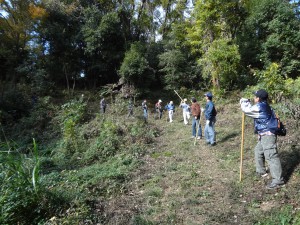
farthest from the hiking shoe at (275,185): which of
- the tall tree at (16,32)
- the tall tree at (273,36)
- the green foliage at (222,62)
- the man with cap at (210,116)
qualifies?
the tall tree at (16,32)

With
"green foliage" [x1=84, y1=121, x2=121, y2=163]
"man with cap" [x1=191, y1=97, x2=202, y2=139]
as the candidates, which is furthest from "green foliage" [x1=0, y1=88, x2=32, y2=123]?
"man with cap" [x1=191, y1=97, x2=202, y2=139]

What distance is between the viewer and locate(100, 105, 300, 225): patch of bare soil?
472 centimetres

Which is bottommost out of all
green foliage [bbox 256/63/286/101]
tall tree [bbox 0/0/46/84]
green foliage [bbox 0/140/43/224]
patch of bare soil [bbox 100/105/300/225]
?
patch of bare soil [bbox 100/105/300/225]

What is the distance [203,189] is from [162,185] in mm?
1010

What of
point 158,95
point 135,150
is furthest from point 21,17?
point 135,150

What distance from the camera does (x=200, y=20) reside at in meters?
20.5

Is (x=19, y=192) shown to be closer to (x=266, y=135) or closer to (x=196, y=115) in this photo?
(x=266, y=135)

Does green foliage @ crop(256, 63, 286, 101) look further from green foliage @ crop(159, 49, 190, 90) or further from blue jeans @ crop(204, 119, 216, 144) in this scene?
green foliage @ crop(159, 49, 190, 90)

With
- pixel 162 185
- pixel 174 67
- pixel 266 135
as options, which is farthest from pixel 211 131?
pixel 174 67

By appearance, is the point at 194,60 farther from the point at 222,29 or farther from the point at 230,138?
the point at 230,138

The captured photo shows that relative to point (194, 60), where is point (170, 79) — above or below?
below

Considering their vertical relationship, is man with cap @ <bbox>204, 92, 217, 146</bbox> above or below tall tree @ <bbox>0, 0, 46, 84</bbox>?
A: below

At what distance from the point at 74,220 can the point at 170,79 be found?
20.6m

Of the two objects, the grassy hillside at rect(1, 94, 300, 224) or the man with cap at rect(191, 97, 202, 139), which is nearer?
the grassy hillside at rect(1, 94, 300, 224)
